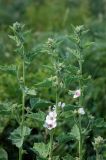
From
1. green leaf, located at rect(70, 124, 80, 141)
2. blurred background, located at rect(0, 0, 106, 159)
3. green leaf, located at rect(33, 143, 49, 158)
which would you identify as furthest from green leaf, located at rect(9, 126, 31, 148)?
blurred background, located at rect(0, 0, 106, 159)

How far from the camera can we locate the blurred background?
13.6ft

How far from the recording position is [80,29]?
295cm

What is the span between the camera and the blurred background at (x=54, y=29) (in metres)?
4.16

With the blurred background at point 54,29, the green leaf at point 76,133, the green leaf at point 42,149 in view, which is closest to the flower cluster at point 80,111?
the green leaf at point 76,133

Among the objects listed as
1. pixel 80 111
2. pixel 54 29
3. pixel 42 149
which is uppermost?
pixel 54 29

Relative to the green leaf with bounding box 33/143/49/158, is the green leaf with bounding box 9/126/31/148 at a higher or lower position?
higher

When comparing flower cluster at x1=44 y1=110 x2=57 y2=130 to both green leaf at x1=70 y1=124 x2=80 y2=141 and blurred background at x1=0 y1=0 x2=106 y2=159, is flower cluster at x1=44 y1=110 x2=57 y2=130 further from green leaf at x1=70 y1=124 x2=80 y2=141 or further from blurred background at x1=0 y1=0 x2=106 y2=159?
blurred background at x1=0 y1=0 x2=106 y2=159

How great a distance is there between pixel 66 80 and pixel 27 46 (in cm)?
208

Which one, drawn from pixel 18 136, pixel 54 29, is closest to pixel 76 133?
pixel 18 136

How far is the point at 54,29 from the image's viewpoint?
18.8ft

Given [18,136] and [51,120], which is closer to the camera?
[51,120]

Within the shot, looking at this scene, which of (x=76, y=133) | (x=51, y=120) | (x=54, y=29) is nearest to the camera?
(x=51, y=120)

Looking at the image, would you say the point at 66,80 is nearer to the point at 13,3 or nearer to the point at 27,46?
the point at 27,46

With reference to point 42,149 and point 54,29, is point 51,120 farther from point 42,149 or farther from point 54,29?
point 54,29
